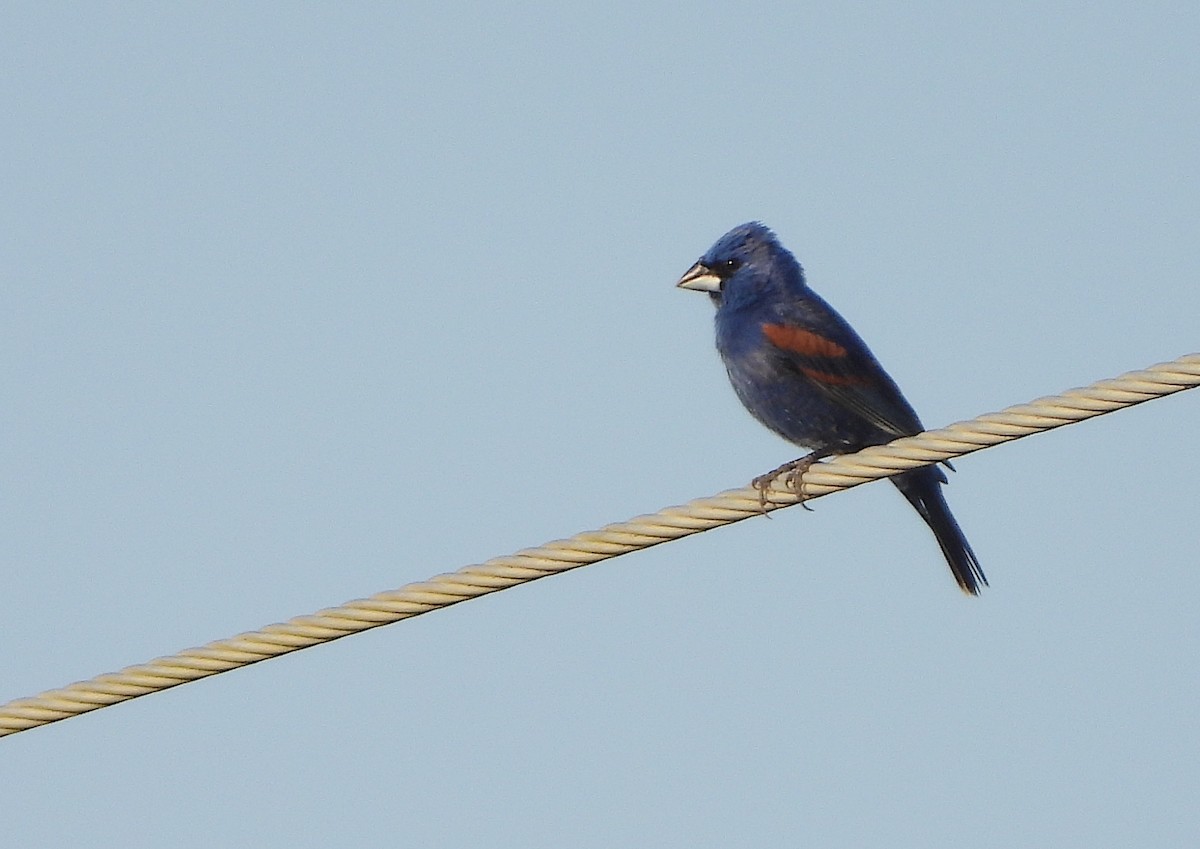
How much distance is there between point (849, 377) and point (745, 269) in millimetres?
907

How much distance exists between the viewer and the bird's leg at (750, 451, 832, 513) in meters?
4.92

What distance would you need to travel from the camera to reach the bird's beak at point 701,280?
7.80 m

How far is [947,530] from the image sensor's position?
7105 millimetres

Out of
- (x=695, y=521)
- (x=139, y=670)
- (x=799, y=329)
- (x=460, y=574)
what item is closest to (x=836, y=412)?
(x=799, y=329)

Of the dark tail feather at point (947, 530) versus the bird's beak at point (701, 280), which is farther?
the bird's beak at point (701, 280)

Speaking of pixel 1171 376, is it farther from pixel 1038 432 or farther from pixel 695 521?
pixel 695 521

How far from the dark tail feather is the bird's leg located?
377 millimetres

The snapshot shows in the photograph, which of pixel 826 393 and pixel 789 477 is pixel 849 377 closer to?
pixel 826 393

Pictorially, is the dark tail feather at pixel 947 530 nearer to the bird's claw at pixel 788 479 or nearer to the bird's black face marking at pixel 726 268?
the bird's claw at pixel 788 479

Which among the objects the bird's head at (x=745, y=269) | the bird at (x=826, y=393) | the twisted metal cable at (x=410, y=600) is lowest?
the twisted metal cable at (x=410, y=600)

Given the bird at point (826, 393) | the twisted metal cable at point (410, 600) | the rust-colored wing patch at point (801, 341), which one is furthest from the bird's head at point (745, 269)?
the twisted metal cable at point (410, 600)

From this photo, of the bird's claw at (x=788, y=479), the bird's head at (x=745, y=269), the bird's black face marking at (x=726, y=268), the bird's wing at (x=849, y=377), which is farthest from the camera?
the bird's black face marking at (x=726, y=268)

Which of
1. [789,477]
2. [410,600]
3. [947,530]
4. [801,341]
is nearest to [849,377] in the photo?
[801,341]

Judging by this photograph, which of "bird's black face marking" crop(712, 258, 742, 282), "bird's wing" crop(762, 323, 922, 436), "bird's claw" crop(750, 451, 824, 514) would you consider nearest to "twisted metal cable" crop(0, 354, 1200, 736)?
"bird's claw" crop(750, 451, 824, 514)
